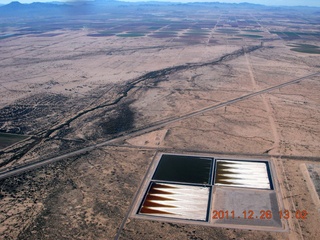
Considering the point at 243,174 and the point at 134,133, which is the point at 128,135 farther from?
the point at 243,174

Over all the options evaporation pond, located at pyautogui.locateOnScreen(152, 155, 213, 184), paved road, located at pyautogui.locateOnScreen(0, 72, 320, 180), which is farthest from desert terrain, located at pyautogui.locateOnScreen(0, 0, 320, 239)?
evaporation pond, located at pyautogui.locateOnScreen(152, 155, 213, 184)

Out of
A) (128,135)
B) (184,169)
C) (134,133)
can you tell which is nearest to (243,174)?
(184,169)

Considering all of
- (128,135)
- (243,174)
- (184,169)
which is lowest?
(184,169)

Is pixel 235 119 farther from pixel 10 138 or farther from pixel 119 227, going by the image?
pixel 10 138

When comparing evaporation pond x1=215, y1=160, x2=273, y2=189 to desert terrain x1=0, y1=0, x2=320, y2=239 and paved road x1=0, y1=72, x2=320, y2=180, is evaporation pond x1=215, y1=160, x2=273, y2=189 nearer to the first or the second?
desert terrain x1=0, y1=0, x2=320, y2=239

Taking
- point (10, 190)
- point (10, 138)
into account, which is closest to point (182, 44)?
point (10, 138)

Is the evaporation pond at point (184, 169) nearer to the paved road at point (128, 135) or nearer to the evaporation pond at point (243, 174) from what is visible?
the evaporation pond at point (243, 174)
